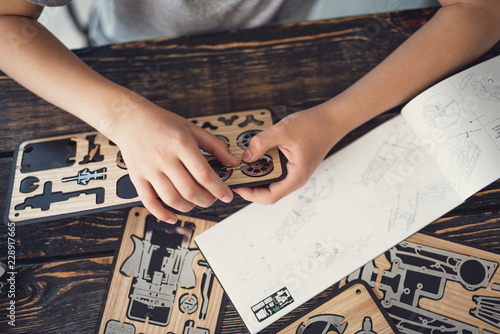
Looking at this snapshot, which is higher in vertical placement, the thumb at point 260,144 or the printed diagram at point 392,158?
the thumb at point 260,144

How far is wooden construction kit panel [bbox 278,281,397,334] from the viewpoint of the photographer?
597 millimetres

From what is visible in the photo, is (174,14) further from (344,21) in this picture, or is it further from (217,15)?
(344,21)

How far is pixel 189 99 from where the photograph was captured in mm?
696

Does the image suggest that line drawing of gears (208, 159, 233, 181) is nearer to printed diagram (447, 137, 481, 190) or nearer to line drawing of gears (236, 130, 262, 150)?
line drawing of gears (236, 130, 262, 150)

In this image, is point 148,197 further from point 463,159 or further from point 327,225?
point 463,159

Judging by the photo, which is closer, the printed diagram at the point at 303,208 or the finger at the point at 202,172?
Result: the finger at the point at 202,172

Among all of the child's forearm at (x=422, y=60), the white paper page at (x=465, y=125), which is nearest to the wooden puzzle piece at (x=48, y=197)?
the child's forearm at (x=422, y=60)

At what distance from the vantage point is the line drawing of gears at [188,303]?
605mm

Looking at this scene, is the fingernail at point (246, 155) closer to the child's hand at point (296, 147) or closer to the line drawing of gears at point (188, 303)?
the child's hand at point (296, 147)

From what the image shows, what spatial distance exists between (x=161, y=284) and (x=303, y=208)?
29 cm

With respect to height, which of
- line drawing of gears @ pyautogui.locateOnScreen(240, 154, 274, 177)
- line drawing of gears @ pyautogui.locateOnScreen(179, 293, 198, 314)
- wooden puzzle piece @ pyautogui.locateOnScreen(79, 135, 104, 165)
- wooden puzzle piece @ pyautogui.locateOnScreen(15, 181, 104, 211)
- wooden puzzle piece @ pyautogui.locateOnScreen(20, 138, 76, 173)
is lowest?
line drawing of gears @ pyautogui.locateOnScreen(179, 293, 198, 314)

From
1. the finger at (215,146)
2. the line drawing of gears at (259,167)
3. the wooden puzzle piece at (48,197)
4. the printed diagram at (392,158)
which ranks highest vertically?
the wooden puzzle piece at (48,197)

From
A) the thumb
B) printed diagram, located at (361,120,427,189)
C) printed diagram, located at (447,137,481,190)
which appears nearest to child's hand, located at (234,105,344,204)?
the thumb

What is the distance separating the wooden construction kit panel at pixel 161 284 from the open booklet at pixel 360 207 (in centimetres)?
3
